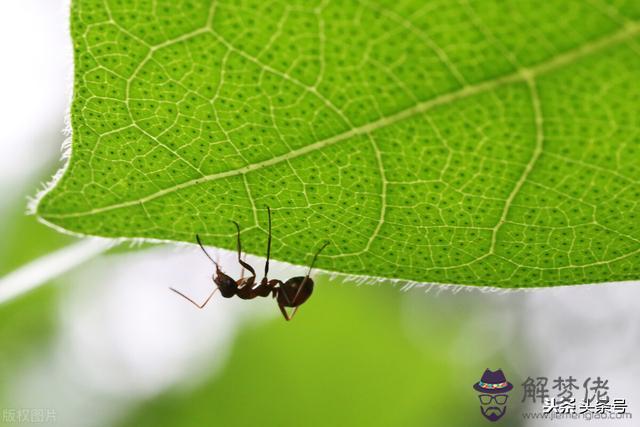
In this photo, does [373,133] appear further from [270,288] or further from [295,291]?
[270,288]

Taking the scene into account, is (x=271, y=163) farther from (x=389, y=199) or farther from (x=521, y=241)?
(x=521, y=241)

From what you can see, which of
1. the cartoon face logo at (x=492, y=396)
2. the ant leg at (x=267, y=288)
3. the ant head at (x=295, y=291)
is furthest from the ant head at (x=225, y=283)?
the cartoon face logo at (x=492, y=396)

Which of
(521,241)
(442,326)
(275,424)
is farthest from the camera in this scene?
(442,326)

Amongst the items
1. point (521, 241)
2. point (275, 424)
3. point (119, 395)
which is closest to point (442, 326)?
point (275, 424)

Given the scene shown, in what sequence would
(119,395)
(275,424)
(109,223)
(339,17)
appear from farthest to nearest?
(119,395)
(275,424)
(109,223)
(339,17)

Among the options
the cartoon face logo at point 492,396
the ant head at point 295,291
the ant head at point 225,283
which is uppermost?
the ant head at point 225,283
